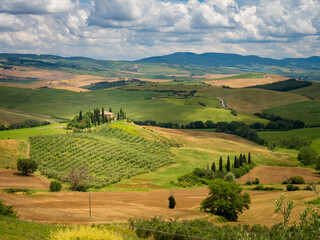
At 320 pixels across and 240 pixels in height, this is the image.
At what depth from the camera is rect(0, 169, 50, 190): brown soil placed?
63.6 meters

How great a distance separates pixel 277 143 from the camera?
506 ft

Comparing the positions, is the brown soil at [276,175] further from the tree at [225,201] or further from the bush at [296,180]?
the tree at [225,201]

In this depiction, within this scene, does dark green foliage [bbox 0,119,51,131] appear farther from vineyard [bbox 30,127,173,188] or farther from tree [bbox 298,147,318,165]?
tree [bbox 298,147,318,165]

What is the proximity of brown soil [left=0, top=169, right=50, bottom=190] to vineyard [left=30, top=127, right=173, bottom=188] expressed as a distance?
14.3 ft

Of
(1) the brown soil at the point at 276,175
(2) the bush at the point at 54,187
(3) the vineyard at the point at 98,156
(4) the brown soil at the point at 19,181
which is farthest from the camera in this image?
(1) the brown soil at the point at 276,175

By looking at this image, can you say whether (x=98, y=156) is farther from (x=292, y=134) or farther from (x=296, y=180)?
(x=292, y=134)

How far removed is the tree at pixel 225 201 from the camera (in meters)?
51.5

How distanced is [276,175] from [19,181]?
6274 centimetres

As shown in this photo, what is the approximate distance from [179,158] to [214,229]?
70719 mm

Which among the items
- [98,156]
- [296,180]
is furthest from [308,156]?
[98,156]

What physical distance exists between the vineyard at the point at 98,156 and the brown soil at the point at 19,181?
171 inches

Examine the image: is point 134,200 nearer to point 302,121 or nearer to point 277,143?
point 277,143

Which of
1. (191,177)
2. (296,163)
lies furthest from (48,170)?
(296,163)

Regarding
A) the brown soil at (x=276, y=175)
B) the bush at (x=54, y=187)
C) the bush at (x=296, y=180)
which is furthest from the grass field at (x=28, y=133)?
the bush at (x=296, y=180)
